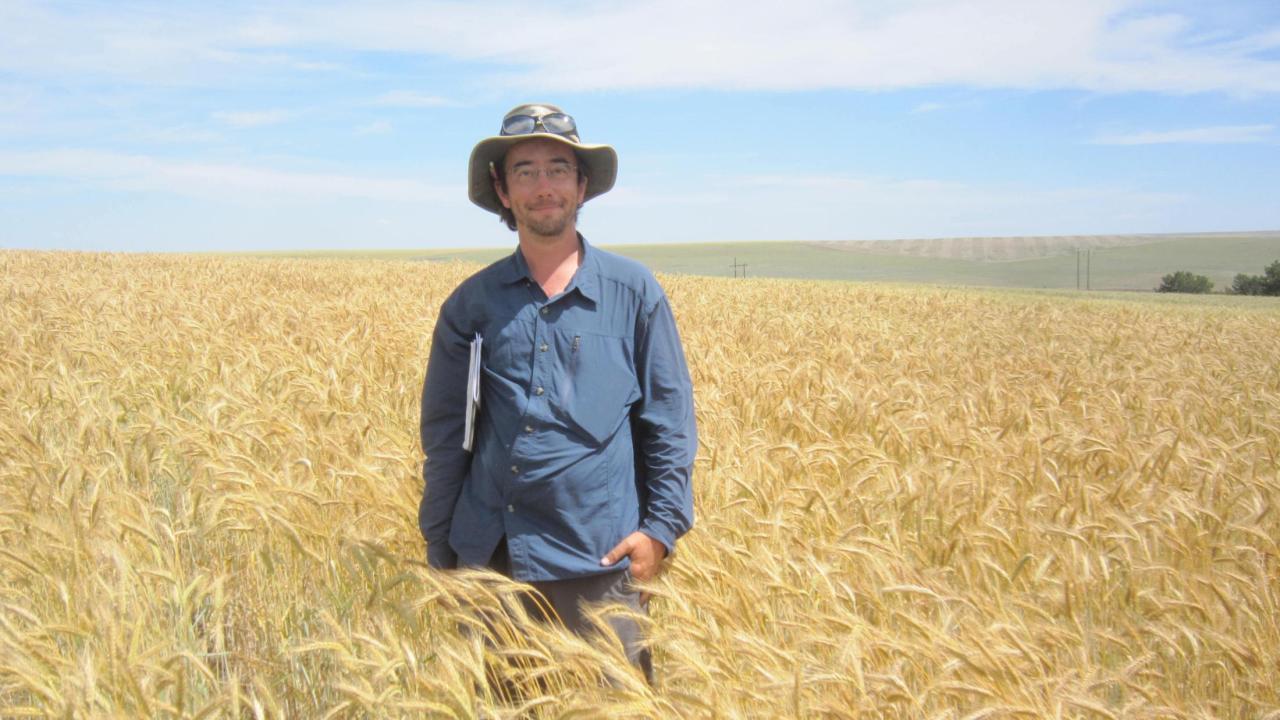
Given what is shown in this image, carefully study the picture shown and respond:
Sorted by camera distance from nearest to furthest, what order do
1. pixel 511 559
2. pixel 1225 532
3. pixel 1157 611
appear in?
pixel 511 559 → pixel 1157 611 → pixel 1225 532

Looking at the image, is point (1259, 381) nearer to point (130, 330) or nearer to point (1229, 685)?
point (1229, 685)

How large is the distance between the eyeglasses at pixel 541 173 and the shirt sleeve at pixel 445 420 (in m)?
0.35

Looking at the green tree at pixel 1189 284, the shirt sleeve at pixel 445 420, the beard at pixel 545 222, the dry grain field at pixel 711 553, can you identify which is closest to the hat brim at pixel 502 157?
the beard at pixel 545 222

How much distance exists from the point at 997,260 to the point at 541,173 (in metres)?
84.8

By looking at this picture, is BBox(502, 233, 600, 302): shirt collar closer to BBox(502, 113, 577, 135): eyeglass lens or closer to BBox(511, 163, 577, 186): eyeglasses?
BBox(511, 163, 577, 186): eyeglasses

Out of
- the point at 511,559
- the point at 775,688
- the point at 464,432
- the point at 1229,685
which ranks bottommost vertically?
the point at 1229,685

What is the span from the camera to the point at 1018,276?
65188 millimetres

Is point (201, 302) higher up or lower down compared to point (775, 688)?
higher up

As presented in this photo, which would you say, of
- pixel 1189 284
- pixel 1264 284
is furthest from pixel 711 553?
pixel 1189 284

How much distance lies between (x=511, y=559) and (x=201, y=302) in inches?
323

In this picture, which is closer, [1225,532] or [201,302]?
[1225,532]

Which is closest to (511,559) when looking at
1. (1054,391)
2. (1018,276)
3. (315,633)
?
(315,633)

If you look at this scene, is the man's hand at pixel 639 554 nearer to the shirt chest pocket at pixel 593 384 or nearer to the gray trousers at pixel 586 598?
the gray trousers at pixel 586 598

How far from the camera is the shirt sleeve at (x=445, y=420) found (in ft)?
7.37
